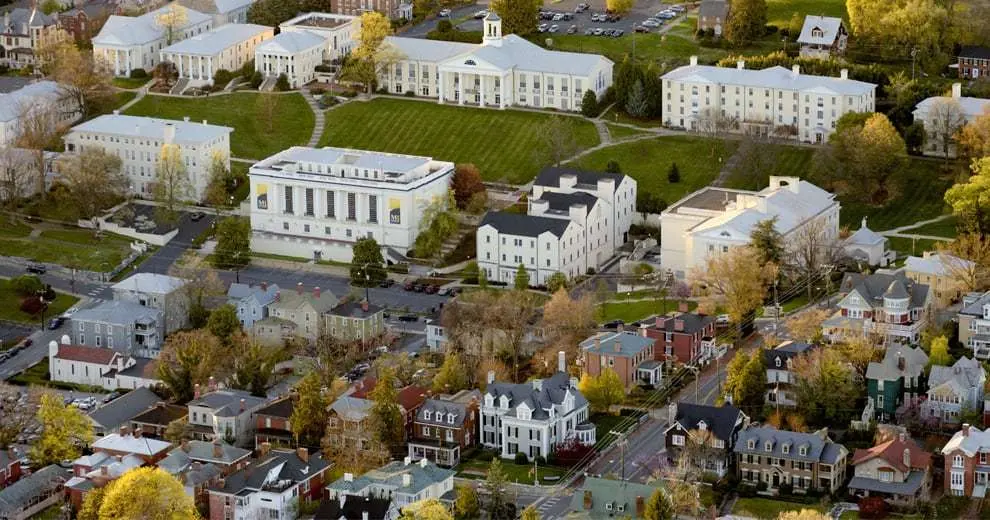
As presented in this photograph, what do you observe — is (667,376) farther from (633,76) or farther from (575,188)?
(633,76)

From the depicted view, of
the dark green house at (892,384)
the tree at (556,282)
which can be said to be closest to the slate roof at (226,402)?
the tree at (556,282)

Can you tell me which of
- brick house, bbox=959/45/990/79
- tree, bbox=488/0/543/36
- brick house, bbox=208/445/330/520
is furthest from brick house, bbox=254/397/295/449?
brick house, bbox=959/45/990/79

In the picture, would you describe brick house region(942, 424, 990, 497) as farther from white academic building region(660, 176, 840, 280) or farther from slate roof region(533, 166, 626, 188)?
slate roof region(533, 166, 626, 188)

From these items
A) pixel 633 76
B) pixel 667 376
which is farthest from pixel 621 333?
pixel 633 76

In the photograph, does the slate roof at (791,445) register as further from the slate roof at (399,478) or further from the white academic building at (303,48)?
the white academic building at (303,48)

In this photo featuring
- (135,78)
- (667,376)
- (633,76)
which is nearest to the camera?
(667,376)

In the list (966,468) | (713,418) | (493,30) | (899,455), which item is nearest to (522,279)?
(713,418)
